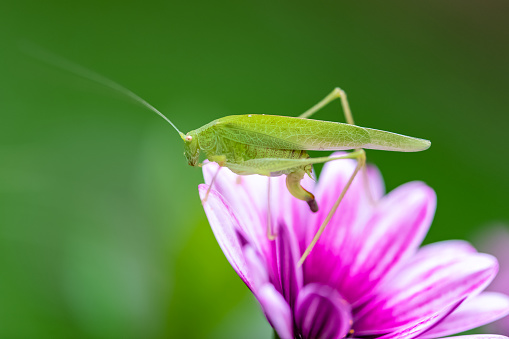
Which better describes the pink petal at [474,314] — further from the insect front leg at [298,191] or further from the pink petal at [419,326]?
the insect front leg at [298,191]

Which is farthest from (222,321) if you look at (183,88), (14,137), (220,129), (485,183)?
(485,183)

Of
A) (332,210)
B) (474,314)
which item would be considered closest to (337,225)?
(332,210)

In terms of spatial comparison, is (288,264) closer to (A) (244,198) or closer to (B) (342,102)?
(A) (244,198)

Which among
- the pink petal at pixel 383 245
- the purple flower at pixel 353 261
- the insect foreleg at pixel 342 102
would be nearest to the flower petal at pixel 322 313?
the purple flower at pixel 353 261

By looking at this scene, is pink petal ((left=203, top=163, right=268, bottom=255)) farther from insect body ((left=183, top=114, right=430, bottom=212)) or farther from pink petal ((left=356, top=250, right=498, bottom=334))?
pink petal ((left=356, top=250, right=498, bottom=334))

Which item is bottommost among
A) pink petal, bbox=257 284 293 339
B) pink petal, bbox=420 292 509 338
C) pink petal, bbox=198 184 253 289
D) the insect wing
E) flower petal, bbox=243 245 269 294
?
pink petal, bbox=420 292 509 338

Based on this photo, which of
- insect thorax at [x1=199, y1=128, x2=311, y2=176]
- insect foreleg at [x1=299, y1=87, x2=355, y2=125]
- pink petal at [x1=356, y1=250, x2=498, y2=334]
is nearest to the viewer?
pink petal at [x1=356, y1=250, x2=498, y2=334]

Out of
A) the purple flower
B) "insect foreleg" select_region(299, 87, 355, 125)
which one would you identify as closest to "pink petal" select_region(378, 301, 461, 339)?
the purple flower

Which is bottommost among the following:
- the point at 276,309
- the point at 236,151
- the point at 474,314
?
the point at 474,314
